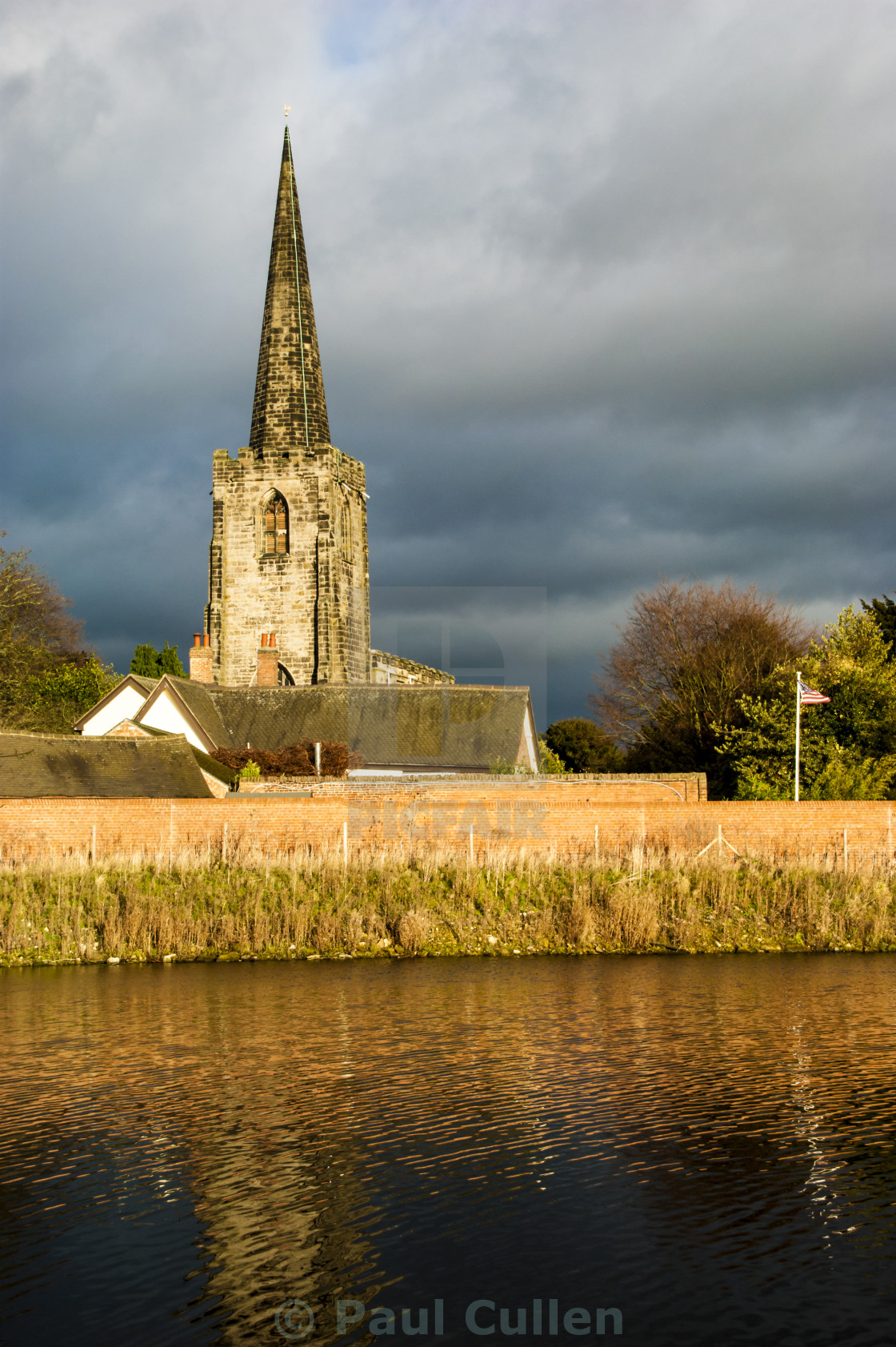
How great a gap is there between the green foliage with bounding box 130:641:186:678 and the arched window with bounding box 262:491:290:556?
385 inches

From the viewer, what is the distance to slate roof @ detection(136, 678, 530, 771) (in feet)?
120

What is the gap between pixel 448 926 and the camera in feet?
67.5

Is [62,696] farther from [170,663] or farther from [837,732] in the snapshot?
[837,732]

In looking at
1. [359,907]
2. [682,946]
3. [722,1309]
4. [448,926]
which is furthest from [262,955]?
[722,1309]

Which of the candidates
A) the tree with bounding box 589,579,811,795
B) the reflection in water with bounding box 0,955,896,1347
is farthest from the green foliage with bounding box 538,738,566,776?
the reflection in water with bounding box 0,955,896,1347

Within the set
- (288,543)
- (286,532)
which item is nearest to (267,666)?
(288,543)

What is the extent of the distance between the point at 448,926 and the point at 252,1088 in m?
9.82

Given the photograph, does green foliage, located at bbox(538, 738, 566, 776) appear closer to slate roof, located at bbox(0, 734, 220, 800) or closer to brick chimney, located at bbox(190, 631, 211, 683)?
brick chimney, located at bbox(190, 631, 211, 683)

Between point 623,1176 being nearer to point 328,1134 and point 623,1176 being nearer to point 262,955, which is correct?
point 328,1134

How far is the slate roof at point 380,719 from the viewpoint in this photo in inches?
1441

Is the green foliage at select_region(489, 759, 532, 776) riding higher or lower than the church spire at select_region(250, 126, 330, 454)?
lower

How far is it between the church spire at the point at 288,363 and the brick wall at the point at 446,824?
2675 cm

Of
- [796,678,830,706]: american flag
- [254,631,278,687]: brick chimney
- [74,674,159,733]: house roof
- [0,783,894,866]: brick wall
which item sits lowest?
[0,783,894,866]: brick wall

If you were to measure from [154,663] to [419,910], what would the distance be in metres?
37.6
